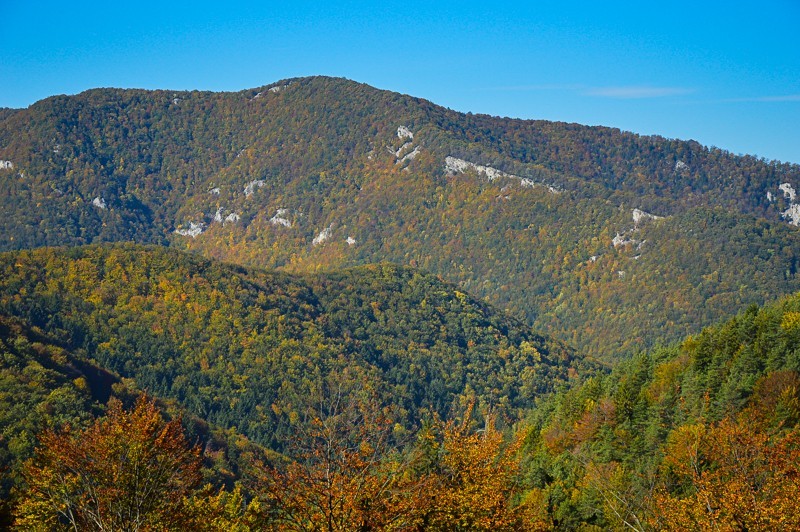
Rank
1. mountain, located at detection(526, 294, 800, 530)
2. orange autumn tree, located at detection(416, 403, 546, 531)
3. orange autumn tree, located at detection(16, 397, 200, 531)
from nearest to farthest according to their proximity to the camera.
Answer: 1. orange autumn tree, located at detection(416, 403, 546, 531)
2. orange autumn tree, located at detection(16, 397, 200, 531)
3. mountain, located at detection(526, 294, 800, 530)

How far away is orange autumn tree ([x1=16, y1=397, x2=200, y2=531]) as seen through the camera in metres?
33.7

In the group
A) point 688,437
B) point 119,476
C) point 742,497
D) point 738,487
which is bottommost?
point 688,437

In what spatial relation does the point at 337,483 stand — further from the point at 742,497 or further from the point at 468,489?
the point at 742,497

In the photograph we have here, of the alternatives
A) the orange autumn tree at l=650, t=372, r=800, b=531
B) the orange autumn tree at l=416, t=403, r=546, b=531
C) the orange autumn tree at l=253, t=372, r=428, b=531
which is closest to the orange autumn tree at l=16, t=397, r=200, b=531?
the orange autumn tree at l=253, t=372, r=428, b=531

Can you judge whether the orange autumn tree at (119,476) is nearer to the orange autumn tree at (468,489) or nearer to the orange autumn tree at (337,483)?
the orange autumn tree at (337,483)

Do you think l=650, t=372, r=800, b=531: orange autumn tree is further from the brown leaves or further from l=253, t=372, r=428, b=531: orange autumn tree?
l=253, t=372, r=428, b=531: orange autumn tree

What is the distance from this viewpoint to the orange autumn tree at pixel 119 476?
33.7 m

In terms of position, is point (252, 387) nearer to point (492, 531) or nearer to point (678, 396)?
point (678, 396)

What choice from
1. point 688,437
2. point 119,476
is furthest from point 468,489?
point 688,437

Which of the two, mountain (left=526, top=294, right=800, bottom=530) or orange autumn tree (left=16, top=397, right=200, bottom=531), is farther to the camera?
mountain (left=526, top=294, right=800, bottom=530)

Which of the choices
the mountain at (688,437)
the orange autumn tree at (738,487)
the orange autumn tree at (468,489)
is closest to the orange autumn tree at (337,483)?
the orange autumn tree at (468,489)

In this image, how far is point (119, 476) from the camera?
113ft

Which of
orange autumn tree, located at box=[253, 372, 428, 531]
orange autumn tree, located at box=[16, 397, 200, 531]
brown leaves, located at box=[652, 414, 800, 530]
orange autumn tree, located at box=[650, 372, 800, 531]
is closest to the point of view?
orange autumn tree, located at box=[253, 372, 428, 531]

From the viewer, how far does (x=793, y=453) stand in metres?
39.1
